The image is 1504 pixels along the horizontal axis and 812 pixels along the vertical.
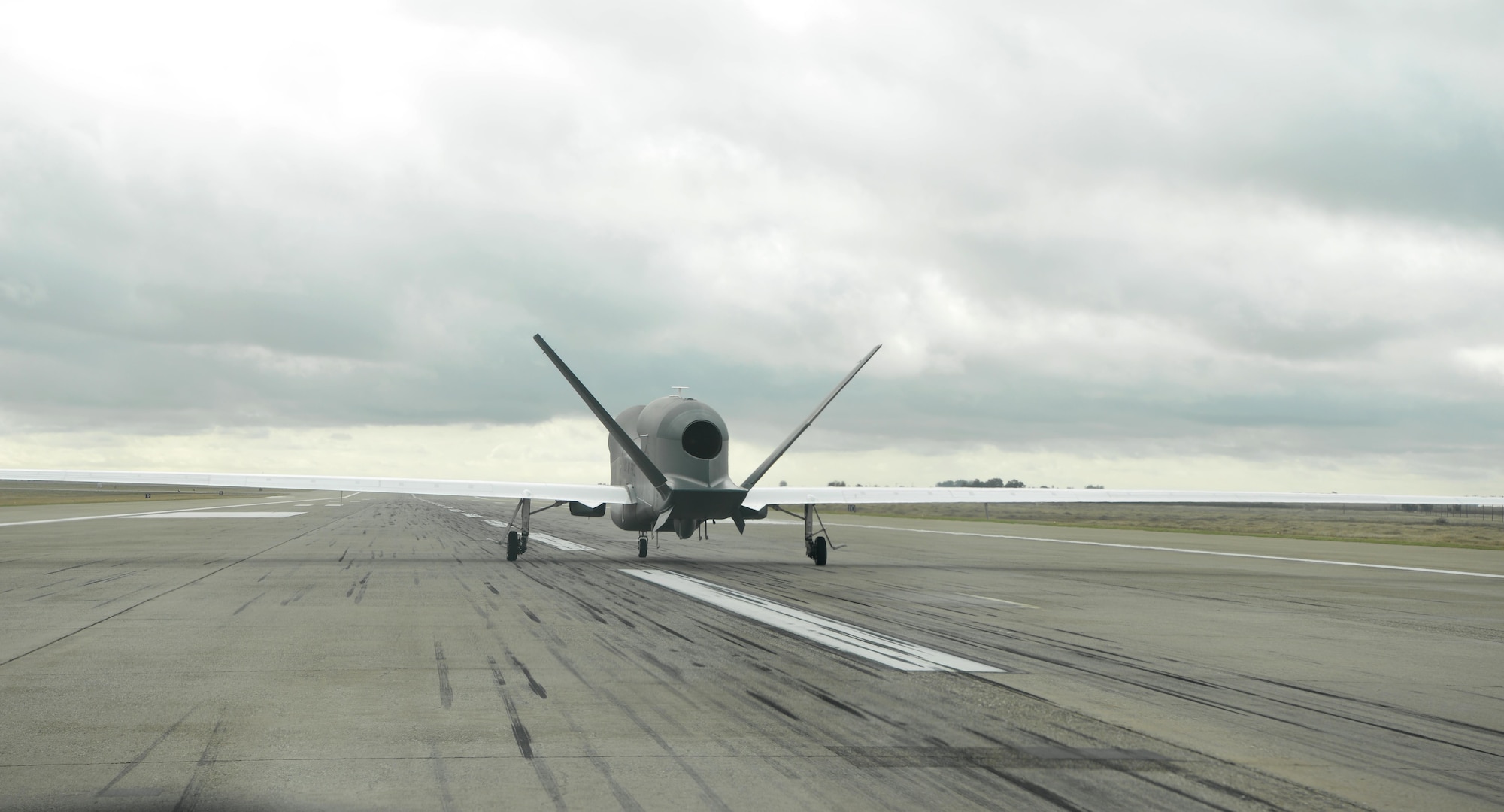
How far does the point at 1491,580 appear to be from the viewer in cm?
2388

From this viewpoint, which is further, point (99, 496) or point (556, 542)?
point (99, 496)

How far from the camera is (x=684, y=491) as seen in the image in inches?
929

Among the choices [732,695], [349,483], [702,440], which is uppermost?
[702,440]

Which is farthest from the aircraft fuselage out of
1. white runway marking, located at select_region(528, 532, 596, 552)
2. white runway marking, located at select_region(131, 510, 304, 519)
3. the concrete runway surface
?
white runway marking, located at select_region(131, 510, 304, 519)

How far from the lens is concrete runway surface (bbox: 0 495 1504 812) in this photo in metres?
5.58

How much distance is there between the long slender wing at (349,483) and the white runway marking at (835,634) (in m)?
7.33

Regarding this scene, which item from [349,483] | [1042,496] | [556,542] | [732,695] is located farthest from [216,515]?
[732,695]

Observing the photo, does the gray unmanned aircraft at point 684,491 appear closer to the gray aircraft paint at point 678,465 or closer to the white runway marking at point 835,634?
the gray aircraft paint at point 678,465

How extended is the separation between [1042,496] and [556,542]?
18.2 m

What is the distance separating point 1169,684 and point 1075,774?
3798 mm

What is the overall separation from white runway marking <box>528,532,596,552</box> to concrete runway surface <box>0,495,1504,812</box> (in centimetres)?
1122

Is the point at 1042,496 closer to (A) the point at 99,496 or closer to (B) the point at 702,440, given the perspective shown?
(B) the point at 702,440

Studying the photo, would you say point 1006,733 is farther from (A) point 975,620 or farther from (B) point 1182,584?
(B) point 1182,584

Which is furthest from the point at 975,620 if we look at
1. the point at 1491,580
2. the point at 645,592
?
Result: the point at 1491,580
